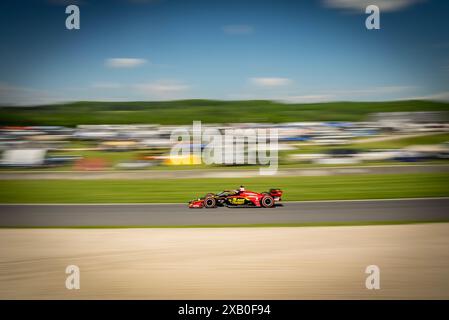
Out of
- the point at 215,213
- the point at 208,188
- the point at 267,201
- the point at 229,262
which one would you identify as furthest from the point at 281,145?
the point at 229,262

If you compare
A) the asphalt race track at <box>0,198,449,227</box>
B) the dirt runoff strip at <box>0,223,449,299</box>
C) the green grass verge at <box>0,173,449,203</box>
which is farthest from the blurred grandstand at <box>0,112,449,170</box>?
the dirt runoff strip at <box>0,223,449,299</box>

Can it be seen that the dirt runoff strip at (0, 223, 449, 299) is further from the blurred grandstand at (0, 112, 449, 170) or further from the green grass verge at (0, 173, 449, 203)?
the blurred grandstand at (0, 112, 449, 170)

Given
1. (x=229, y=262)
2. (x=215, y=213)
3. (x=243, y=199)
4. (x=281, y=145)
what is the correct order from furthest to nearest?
(x=281, y=145) < (x=243, y=199) < (x=215, y=213) < (x=229, y=262)

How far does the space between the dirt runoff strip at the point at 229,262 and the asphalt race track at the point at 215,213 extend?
0.74m

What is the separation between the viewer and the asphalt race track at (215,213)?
857cm

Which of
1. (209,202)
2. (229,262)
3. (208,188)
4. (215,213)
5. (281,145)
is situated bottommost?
(229,262)

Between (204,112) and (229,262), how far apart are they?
48.7 m

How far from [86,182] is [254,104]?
1719 inches

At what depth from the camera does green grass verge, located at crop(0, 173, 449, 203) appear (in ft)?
36.9

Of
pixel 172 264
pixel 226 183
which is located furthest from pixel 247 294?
pixel 226 183

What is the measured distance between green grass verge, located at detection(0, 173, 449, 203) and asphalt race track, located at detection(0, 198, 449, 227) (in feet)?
2.71

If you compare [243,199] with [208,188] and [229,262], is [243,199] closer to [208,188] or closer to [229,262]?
[208,188]

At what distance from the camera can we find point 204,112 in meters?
53.8

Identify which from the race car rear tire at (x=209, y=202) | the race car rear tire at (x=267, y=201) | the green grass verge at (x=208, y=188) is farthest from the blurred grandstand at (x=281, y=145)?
the race car rear tire at (x=267, y=201)
